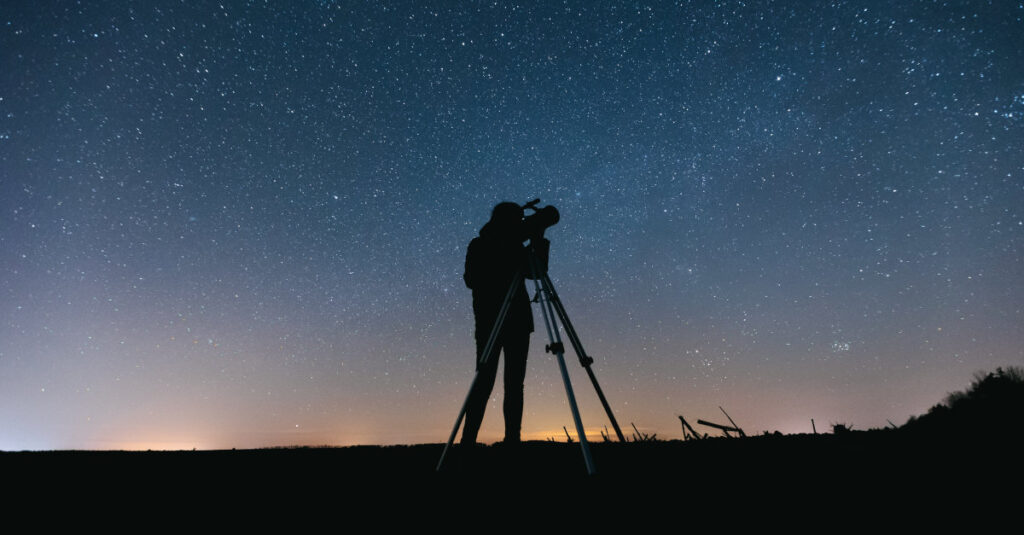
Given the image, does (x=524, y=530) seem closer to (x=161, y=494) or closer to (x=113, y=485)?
(x=161, y=494)

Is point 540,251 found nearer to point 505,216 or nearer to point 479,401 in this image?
point 505,216

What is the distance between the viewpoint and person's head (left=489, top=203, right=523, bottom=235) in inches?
145

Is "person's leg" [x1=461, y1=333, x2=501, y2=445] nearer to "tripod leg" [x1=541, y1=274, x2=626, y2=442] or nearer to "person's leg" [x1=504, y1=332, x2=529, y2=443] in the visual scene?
"person's leg" [x1=504, y1=332, x2=529, y2=443]

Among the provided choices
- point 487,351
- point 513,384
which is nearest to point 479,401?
point 513,384

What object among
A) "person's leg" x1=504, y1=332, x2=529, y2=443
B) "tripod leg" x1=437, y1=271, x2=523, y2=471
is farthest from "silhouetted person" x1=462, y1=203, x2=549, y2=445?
"tripod leg" x1=437, y1=271, x2=523, y2=471

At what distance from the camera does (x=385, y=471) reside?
124 inches

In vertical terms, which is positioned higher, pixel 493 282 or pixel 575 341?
pixel 493 282

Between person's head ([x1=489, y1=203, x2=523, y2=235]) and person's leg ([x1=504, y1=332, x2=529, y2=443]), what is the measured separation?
1.01m

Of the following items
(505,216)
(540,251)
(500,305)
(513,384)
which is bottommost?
(513,384)

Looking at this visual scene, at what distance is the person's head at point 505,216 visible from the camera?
3.68 m

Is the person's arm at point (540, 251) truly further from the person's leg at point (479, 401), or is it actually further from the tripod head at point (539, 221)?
the person's leg at point (479, 401)

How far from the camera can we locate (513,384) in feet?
11.9

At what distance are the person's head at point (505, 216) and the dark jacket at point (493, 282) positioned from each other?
59 millimetres

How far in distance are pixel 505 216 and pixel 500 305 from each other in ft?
2.81
